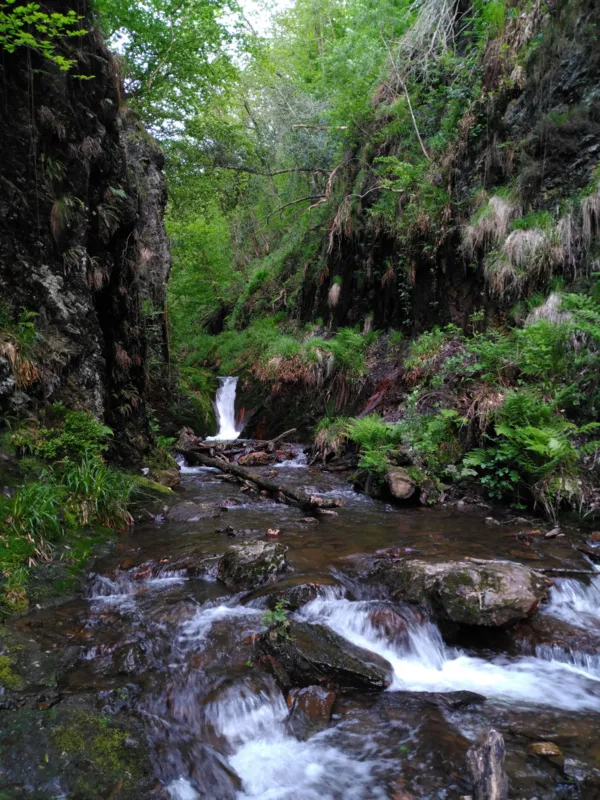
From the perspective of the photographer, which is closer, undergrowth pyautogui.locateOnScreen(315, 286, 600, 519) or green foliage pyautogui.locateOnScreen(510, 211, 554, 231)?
undergrowth pyautogui.locateOnScreen(315, 286, 600, 519)

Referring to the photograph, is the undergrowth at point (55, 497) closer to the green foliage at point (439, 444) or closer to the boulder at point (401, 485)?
the boulder at point (401, 485)

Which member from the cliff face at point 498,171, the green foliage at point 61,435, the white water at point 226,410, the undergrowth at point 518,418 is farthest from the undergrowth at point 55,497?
the cliff face at point 498,171

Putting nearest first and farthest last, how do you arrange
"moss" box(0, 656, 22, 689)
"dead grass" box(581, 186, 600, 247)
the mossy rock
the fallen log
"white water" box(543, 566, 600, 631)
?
the mossy rock → "moss" box(0, 656, 22, 689) → "white water" box(543, 566, 600, 631) → the fallen log → "dead grass" box(581, 186, 600, 247)

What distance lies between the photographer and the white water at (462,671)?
3340mm

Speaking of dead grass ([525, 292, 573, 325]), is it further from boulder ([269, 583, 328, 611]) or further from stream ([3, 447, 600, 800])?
boulder ([269, 583, 328, 611])

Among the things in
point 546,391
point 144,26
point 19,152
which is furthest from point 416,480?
point 144,26

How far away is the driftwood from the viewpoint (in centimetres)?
226

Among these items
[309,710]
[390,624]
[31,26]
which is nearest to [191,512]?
[390,624]

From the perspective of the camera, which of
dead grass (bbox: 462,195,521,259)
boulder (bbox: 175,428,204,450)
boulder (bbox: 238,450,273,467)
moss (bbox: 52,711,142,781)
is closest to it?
moss (bbox: 52,711,142,781)

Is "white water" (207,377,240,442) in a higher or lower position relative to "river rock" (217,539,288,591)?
higher

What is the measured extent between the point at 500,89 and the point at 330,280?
20.8ft

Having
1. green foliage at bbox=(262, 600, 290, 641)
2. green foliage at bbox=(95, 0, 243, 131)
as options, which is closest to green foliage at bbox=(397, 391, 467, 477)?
green foliage at bbox=(262, 600, 290, 641)

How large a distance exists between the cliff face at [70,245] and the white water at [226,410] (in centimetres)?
556

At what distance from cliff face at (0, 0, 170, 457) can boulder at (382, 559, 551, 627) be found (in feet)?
15.5
